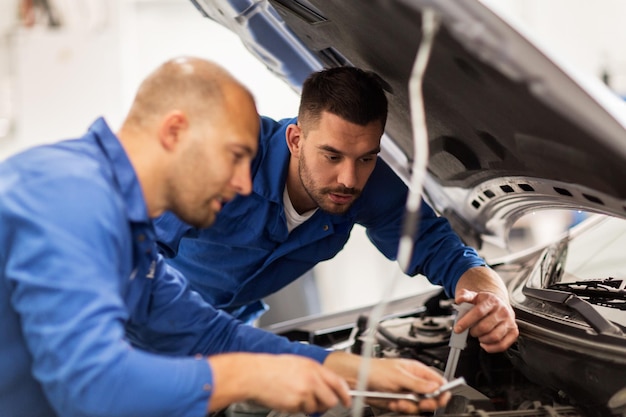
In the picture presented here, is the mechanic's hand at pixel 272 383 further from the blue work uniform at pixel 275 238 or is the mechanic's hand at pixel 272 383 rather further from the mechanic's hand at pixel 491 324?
the blue work uniform at pixel 275 238

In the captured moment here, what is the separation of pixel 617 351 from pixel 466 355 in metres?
0.43

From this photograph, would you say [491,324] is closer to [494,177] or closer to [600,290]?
[600,290]

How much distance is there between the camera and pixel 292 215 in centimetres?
166

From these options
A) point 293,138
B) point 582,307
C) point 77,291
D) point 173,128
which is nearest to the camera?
point 77,291

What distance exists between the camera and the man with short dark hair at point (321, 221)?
144 cm

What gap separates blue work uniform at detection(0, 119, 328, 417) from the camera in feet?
2.70

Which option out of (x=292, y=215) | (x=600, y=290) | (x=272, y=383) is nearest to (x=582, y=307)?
(x=600, y=290)

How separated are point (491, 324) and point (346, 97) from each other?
561mm

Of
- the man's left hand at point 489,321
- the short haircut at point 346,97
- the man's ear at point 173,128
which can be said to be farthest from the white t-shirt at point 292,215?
the man's ear at point 173,128

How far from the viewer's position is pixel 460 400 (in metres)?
1.17

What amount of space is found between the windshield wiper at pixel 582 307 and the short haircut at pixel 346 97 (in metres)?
0.50

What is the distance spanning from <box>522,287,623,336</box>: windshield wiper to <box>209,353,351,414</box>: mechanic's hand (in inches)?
19.1

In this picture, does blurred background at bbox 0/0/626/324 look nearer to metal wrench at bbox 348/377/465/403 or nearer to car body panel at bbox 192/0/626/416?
car body panel at bbox 192/0/626/416

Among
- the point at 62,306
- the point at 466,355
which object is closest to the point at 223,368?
the point at 62,306
